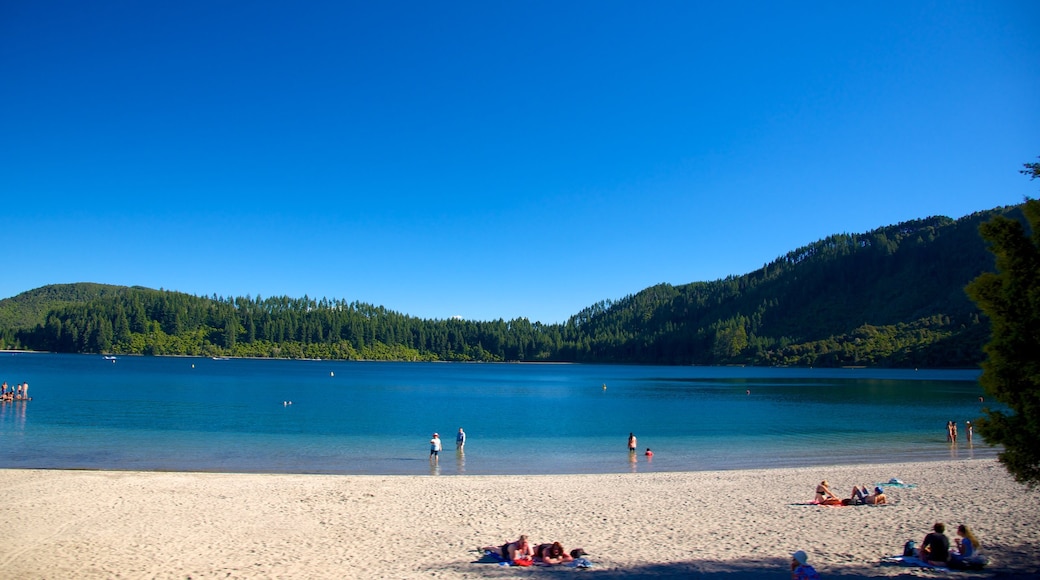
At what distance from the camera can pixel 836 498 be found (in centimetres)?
2217

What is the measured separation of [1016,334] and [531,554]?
10224 millimetres

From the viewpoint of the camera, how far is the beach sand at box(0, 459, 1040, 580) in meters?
14.4

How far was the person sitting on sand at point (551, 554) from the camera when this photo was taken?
14.5 m

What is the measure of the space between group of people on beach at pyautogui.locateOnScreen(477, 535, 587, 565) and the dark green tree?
8540 mm

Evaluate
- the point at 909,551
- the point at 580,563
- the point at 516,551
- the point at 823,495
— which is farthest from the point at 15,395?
the point at 909,551

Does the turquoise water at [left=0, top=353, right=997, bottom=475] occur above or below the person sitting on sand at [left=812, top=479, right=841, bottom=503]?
below

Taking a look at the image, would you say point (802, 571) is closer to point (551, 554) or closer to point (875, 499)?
point (551, 554)

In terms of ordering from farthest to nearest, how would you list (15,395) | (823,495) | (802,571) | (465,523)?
(15,395), (823,495), (465,523), (802,571)

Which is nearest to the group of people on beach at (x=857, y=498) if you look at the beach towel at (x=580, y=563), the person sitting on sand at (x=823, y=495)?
the person sitting on sand at (x=823, y=495)

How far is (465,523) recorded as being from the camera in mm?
19094

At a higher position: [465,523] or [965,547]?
[965,547]

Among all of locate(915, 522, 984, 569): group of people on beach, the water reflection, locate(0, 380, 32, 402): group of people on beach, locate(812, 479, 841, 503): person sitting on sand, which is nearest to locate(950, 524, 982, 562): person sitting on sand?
locate(915, 522, 984, 569): group of people on beach

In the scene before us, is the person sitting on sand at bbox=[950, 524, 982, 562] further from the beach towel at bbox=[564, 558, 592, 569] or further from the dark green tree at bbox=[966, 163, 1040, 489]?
the beach towel at bbox=[564, 558, 592, 569]

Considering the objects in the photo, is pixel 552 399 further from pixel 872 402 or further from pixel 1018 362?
pixel 1018 362
